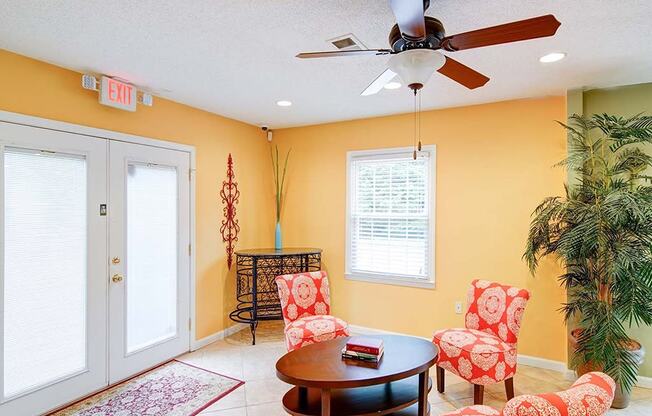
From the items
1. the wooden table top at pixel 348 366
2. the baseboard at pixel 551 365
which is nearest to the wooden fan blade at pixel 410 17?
the wooden table top at pixel 348 366

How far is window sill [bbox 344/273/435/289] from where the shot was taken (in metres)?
4.07

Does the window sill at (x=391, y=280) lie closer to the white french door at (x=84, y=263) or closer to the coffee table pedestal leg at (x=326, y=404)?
the white french door at (x=84, y=263)

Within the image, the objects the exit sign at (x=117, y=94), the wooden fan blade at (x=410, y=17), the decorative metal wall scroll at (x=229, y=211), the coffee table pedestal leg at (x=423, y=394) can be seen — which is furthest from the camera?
the decorative metal wall scroll at (x=229, y=211)

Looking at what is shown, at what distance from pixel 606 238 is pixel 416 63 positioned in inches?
80.1

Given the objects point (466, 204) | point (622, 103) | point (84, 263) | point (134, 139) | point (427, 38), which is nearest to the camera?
point (427, 38)

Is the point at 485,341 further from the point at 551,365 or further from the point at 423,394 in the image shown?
the point at 551,365

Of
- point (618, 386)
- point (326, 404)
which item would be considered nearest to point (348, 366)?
point (326, 404)

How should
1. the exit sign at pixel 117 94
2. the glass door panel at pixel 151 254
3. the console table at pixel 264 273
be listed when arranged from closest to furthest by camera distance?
the exit sign at pixel 117 94 < the glass door panel at pixel 151 254 < the console table at pixel 264 273

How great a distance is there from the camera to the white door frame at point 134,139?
2599 millimetres

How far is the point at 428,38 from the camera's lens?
175cm

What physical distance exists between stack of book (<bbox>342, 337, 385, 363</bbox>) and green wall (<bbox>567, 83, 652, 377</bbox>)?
8.03 ft

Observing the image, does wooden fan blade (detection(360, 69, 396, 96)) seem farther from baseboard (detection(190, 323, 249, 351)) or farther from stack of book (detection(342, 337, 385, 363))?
baseboard (detection(190, 323, 249, 351))

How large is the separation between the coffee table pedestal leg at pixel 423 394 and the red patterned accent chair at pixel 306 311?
1070mm

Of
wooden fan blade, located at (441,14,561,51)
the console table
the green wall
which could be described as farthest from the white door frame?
the green wall
